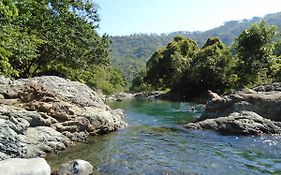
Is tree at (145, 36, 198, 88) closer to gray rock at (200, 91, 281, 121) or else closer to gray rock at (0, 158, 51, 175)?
gray rock at (200, 91, 281, 121)

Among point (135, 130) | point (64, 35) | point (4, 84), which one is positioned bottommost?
point (135, 130)

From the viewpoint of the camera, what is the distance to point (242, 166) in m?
14.7

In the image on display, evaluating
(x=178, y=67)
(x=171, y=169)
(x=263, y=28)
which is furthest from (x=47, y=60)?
(x=178, y=67)

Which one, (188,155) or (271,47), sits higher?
(271,47)

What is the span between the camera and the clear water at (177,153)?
1427 centimetres

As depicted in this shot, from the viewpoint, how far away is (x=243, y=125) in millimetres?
22562

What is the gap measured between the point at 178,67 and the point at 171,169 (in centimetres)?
6260

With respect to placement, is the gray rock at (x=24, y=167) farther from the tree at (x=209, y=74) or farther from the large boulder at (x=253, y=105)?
the tree at (x=209, y=74)

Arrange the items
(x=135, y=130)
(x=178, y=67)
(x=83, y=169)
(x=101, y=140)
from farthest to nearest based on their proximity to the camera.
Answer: (x=178, y=67), (x=135, y=130), (x=101, y=140), (x=83, y=169)

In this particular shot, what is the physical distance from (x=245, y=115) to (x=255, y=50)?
27.9m

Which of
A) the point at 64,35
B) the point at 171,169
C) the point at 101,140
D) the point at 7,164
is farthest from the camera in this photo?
the point at 64,35

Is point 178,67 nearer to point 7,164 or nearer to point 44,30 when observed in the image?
point 44,30

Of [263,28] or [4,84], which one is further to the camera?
[263,28]

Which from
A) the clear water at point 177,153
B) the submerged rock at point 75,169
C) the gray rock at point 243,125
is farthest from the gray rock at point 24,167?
the gray rock at point 243,125
